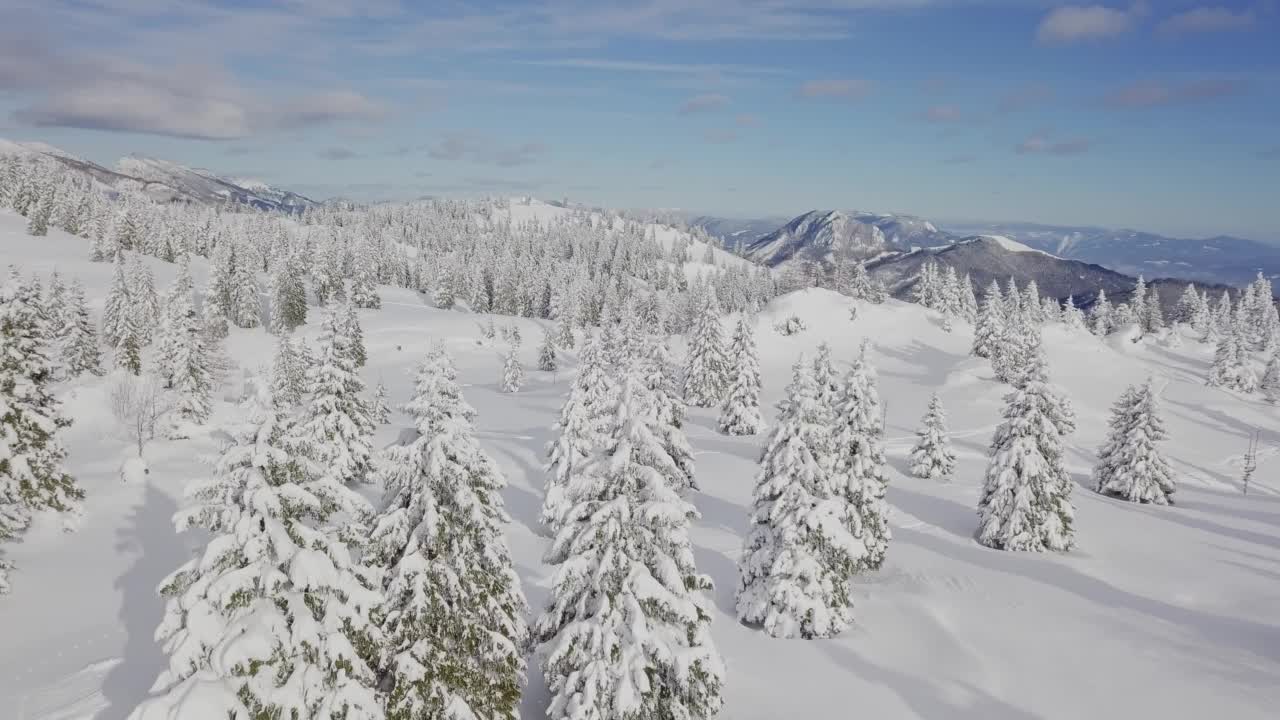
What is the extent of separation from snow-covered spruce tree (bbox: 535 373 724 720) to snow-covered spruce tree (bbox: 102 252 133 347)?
225 feet

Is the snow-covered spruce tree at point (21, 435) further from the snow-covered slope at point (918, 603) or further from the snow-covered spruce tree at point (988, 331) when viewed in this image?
the snow-covered spruce tree at point (988, 331)

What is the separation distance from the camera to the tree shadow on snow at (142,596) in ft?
56.9

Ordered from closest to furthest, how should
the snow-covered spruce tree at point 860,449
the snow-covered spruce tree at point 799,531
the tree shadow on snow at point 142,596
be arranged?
the tree shadow on snow at point 142,596 < the snow-covered spruce tree at point 799,531 < the snow-covered spruce tree at point 860,449

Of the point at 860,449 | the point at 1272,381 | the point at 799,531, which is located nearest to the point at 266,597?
the point at 799,531

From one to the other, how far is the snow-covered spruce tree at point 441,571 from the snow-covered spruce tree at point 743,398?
1750 inches

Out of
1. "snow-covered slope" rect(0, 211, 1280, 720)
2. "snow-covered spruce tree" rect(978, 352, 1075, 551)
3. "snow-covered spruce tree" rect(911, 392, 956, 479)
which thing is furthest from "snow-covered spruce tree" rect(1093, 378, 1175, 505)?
"snow-covered spruce tree" rect(978, 352, 1075, 551)

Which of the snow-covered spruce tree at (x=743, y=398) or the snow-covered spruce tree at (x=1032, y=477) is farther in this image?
the snow-covered spruce tree at (x=743, y=398)

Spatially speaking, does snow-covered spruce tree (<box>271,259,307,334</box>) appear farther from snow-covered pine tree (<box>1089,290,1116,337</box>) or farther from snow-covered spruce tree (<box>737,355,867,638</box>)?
snow-covered pine tree (<box>1089,290,1116,337</box>)

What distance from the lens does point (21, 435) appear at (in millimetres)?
21484

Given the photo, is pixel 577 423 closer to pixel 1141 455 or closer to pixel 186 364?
pixel 186 364

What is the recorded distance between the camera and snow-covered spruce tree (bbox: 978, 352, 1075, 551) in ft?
109

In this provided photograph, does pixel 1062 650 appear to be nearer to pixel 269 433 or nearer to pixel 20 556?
pixel 269 433

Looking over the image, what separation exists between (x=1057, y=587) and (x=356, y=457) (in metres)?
32.7

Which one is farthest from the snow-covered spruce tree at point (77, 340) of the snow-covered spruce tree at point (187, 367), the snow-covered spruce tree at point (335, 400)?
the snow-covered spruce tree at point (335, 400)
